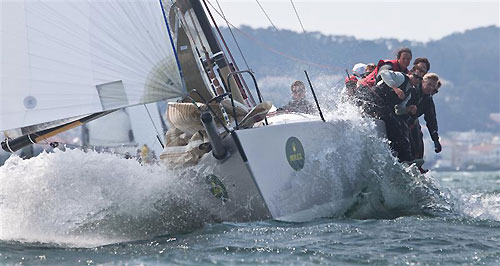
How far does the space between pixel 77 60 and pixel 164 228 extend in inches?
42.4

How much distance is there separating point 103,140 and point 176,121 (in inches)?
372

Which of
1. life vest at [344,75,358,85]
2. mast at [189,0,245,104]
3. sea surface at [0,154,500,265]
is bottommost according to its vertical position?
sea surface at [0,154,500,265]

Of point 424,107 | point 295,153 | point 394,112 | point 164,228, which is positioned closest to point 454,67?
point 424,107

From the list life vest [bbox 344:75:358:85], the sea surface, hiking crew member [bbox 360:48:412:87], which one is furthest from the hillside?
the sea surface

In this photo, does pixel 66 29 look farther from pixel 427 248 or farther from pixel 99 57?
pixel 427 248

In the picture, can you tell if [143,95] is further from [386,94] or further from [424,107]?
[424,107]

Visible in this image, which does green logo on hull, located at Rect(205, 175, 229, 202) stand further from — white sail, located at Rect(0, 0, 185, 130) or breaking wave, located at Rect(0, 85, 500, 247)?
white sail, located at Rect(0, 0, 185, 130)

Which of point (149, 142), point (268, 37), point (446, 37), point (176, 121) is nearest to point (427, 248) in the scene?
point (176, 121)

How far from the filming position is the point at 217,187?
5.36 m

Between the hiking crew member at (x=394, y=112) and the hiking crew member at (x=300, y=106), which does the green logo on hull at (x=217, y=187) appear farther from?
the hiking crew member at (x=394, y=112)

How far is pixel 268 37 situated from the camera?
158 metres

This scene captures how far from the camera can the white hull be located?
17.1 feet

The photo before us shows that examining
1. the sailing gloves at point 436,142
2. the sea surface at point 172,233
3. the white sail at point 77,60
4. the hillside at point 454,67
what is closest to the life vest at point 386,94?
the sailing gloves at point 436,142

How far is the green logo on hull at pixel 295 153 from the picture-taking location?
18.1 feet
